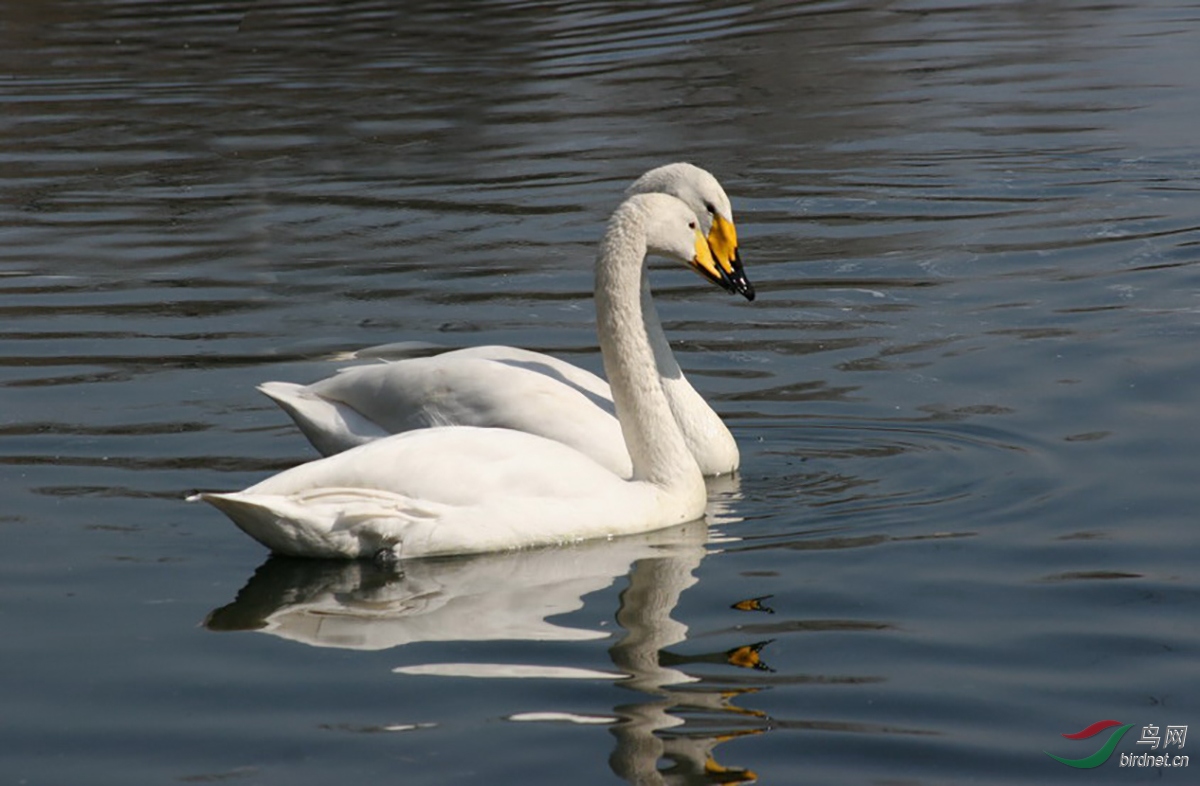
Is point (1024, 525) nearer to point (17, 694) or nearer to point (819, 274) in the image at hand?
point (17, 694)

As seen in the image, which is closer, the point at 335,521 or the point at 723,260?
the point at 335,521

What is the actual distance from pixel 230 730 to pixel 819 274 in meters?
6.31

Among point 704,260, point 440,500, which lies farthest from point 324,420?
point 704,260

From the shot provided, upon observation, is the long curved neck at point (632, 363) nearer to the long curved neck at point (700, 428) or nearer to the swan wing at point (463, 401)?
the swan wing at point (463, 401)

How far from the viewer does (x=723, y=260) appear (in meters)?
8.38

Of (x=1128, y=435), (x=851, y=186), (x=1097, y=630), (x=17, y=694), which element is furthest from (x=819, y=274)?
(x=17, y=694)

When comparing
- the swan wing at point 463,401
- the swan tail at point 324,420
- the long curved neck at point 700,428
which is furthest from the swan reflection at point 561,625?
the swan tail at point 324,420

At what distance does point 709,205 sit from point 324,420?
168cm

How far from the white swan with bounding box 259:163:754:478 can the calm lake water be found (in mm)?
322

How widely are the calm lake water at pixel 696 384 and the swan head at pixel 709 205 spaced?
711 millimetres

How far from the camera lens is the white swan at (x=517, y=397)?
7926 mm

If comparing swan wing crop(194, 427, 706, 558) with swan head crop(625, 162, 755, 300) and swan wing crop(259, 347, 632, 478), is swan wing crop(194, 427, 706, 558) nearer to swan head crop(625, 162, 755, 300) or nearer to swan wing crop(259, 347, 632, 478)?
swan wing crop(259, 347, 632, 478)

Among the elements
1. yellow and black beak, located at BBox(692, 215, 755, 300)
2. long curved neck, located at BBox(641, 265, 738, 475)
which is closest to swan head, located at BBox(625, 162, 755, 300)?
yellow and black beak, located at BBox(692, 215, 755, 300)

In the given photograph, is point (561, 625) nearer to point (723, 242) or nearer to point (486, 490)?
point (486, 490)
